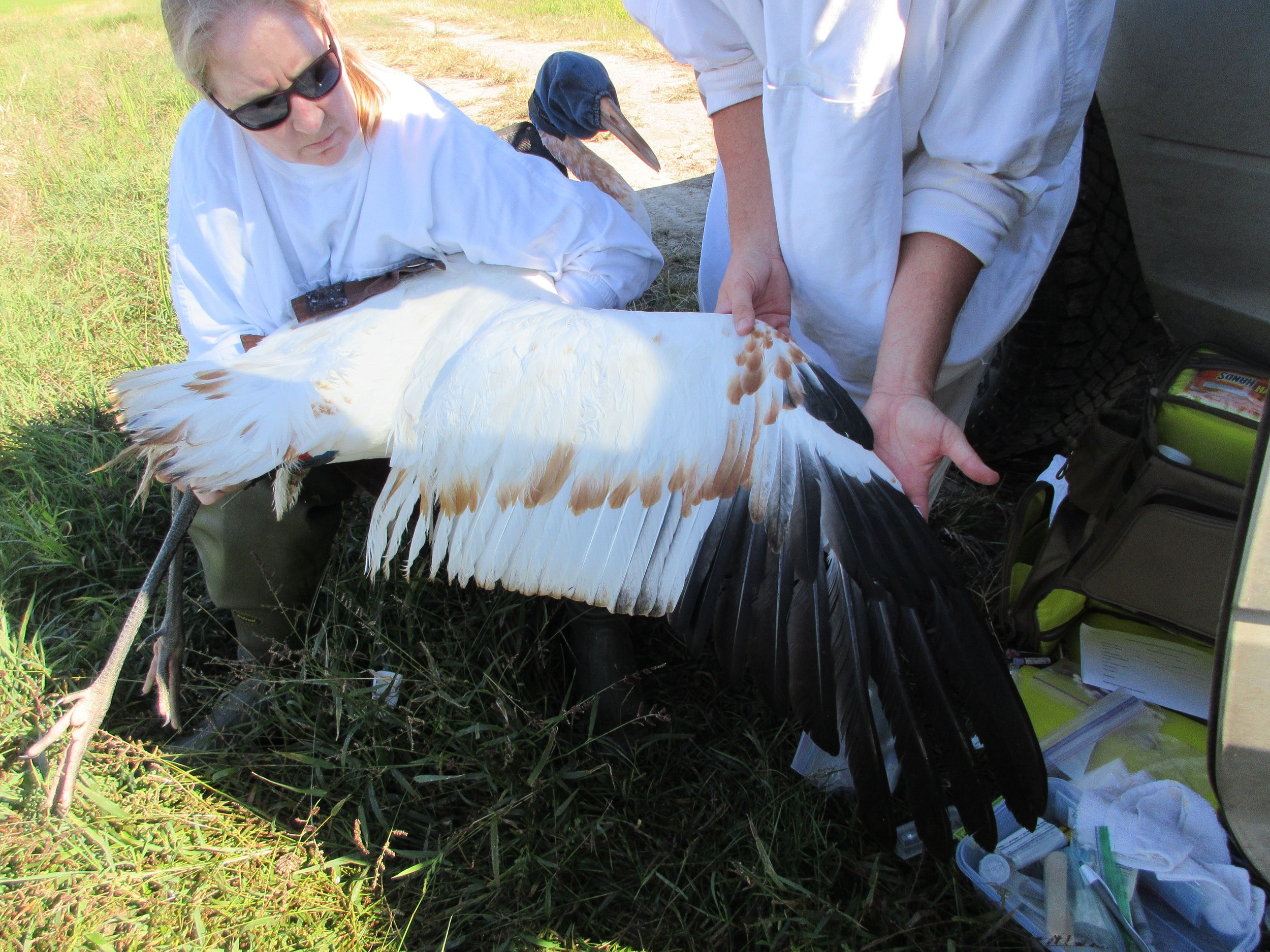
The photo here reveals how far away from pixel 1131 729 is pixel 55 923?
7.09 feet

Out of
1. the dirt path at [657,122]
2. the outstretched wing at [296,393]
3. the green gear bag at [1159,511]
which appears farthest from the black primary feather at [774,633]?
the dirt path at [657,122]

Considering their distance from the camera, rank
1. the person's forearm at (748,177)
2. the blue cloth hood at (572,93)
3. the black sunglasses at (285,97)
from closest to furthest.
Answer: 1. the black sunglasses at (285,97)
2. the person's forearm at (748,177)
3. the blue cloth hood at (572,93)

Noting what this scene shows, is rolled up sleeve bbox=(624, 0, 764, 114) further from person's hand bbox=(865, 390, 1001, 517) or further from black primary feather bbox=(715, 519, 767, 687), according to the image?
black primary feather bbox=(715, 519, 767, 687)

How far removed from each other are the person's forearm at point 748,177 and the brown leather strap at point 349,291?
29.3 inches

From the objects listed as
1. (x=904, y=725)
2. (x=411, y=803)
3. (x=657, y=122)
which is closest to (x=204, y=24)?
(x=411, y=803)

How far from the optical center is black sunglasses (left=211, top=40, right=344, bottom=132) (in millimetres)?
1562

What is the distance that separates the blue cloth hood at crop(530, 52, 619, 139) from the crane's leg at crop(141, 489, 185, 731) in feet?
6.22

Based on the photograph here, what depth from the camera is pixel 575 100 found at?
2.77m

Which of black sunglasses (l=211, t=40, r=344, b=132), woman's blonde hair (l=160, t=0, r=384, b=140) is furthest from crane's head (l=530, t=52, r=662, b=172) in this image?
black sunglasses (l=211, t=40, r=344, b=132)

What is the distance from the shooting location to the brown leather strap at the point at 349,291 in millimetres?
1827

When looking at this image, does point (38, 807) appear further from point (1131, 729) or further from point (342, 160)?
point (1131, 729)

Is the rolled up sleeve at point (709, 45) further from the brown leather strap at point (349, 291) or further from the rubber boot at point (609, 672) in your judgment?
the rubber boot at point (609, 672)

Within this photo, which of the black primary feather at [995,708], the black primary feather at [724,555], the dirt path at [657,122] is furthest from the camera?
the dirt path at [657,122]

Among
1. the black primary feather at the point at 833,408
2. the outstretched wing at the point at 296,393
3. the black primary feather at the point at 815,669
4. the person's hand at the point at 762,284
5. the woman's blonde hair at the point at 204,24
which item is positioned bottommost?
the black primary feather at the point at 815,669
